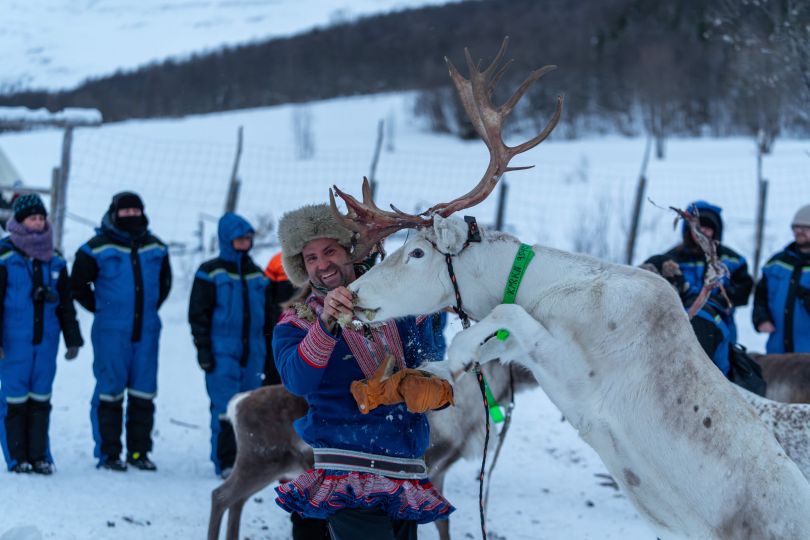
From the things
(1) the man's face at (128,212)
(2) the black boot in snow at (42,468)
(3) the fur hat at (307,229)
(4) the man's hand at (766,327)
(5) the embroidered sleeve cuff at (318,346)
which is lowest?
(2) the black boot in snow at (42,468)

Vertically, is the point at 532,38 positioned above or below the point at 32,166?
above

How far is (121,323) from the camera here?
6.41 meters

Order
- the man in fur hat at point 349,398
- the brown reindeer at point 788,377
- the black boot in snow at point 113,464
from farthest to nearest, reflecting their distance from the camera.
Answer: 1. the black boot in snow at point 113,464
2. the brown reindeer at point 788,377
3. the man in fur hat at point 349,398

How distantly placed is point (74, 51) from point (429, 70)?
Result: 47.0 feet

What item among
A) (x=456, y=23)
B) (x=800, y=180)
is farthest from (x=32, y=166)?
(x=456, y=23)

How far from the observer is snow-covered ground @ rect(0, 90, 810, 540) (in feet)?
18.5

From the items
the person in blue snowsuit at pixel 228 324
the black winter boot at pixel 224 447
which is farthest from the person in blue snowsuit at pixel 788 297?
the black winter boot at pixel 224 447

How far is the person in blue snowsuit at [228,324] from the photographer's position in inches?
257

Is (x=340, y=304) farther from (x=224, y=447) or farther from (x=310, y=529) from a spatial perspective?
(x=224, y=447)

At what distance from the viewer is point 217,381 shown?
6.59 m

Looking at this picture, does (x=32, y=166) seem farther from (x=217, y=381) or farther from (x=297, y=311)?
(x=297, y=311)

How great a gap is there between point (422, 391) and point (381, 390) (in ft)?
0.46

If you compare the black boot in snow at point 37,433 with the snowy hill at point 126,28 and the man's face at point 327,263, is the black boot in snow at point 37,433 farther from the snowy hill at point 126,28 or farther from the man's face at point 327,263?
the snowy hill at point 126,28

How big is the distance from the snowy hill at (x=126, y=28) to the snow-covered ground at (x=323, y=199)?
2.45m
